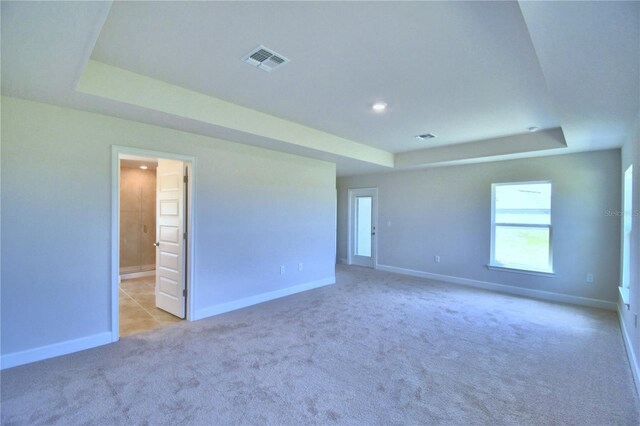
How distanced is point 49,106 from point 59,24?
1.60 metres

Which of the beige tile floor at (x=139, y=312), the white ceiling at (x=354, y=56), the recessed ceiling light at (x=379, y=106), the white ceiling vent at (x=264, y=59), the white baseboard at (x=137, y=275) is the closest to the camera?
the white ceiling at (x=354, y=56)

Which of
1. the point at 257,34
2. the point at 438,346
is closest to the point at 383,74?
the point at 257,34

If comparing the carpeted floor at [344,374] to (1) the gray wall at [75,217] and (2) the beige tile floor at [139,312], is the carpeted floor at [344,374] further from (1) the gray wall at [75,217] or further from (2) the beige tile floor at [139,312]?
(1) the gray wall at [75,217]

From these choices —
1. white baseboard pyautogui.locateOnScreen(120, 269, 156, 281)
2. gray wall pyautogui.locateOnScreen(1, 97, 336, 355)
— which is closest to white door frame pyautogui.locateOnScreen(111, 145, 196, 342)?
gray wall pyautogui.locateOnScreen(1, 97, 336, 355)

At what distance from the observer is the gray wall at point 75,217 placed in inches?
106

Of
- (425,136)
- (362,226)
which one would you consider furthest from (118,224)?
(362,226)

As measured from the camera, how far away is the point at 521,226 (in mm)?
5312

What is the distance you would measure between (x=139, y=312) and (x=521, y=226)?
6.18 m

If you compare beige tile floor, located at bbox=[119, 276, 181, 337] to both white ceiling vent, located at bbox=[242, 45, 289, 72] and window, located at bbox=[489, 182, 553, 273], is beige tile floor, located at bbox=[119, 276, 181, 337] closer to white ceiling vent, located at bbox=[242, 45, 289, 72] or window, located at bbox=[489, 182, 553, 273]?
white ceiling vent, located at bbox=[242, 45, 289, 72]

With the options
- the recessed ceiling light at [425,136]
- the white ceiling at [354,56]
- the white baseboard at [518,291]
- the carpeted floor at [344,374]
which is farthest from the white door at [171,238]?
the white baseboard at [518,291]

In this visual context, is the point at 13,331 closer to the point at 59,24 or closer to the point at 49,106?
the point at 49,106

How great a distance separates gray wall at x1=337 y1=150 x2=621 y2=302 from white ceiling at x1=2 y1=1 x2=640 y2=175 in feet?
3.58

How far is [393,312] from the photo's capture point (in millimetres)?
4246

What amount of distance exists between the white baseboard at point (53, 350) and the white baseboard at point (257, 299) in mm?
→ 1035
